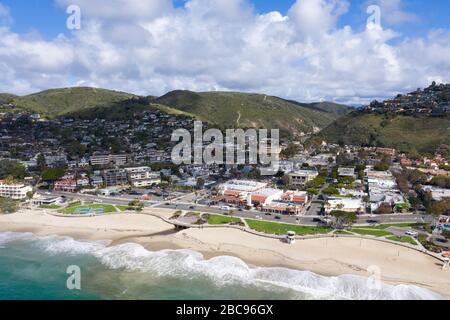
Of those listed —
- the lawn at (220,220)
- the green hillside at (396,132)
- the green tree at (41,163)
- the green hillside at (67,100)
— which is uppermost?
the green hillside at (67,100)

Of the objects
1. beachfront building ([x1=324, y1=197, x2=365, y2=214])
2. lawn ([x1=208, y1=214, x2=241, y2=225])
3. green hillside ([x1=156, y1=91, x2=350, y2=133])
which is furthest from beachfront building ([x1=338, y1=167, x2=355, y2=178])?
green hillside ([x1=156, y1=91, x2=350, y2=133])

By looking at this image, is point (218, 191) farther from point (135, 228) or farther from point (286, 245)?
point (286, 245)

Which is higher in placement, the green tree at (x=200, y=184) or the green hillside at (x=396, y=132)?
the green hillside at (x=396, y=132)

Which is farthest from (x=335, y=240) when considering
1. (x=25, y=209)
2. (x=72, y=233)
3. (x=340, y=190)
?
(x=25, y=209)

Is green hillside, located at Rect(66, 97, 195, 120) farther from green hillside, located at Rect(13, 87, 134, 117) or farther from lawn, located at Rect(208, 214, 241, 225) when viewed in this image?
lawn, located at Rect(208, 214, 241, 225)

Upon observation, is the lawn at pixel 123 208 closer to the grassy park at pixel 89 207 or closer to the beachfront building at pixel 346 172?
the grassy park at pixel 89 207

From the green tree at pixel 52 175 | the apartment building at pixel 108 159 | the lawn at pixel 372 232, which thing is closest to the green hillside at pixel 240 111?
the apartment building at pixel 108 159
